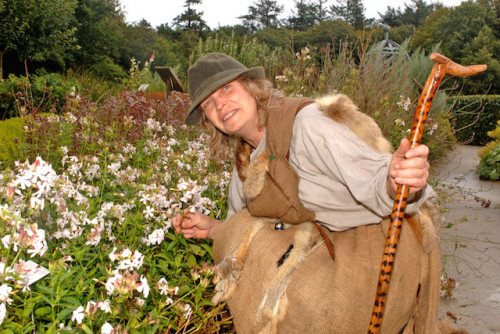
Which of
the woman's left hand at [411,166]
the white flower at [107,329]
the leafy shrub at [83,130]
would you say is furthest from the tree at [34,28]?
the woman's left hand at [411,166]

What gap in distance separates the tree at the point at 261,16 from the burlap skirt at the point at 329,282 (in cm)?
6602

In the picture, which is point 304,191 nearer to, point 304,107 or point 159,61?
point 304,107

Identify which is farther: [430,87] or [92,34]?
[92,34]

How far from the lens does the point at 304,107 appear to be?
2.21 meters

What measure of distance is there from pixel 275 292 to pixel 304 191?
0.51 m

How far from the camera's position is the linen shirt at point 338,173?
181 cm

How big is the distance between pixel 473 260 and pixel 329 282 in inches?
104

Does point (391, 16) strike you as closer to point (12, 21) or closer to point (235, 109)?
point (12, 21)

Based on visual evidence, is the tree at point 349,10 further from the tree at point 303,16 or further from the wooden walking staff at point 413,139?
the wooden walking staff at point 413,139

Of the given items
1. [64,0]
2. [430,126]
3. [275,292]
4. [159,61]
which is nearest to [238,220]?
[275,292]

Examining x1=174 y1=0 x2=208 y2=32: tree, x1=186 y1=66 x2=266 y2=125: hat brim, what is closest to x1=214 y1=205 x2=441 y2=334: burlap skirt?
x1=186 y1=66 x2=266 y2=125: hat brim

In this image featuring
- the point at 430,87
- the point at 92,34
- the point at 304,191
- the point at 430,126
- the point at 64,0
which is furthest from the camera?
the point at 92,34

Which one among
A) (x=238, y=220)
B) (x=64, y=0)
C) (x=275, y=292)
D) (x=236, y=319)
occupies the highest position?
(x=64, y=0)

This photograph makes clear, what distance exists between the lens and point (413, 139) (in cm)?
149
